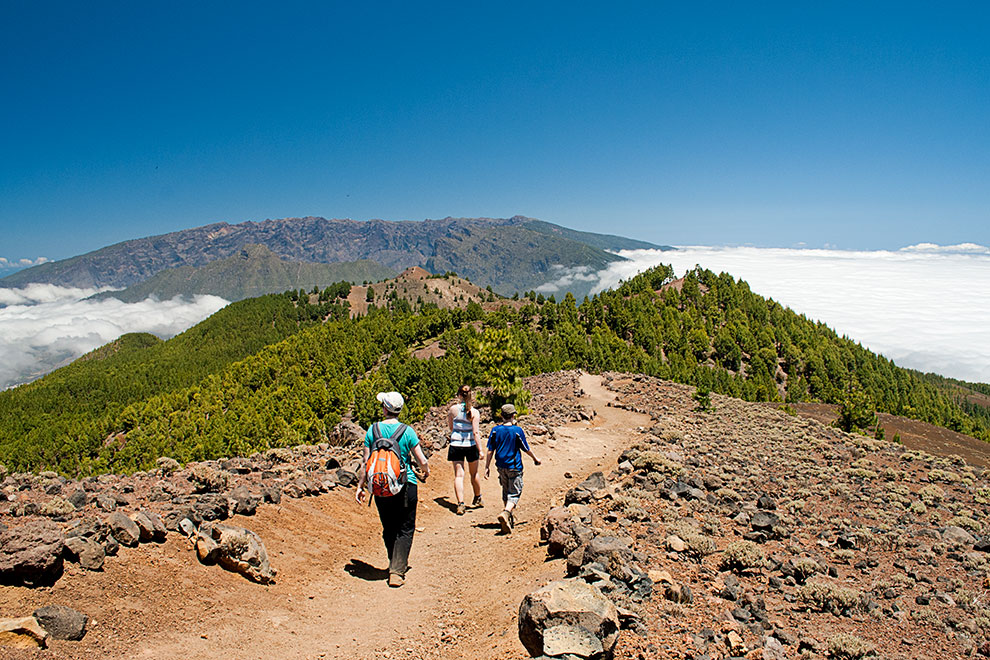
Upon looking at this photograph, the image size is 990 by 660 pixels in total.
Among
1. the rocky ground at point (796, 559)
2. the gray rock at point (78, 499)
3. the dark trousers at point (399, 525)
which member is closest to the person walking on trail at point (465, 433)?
the rocky ground at point (796, 559)

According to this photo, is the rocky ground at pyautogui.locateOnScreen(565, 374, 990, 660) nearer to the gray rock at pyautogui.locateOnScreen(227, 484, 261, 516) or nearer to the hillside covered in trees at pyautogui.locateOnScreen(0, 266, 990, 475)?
the gray rock at pyautogui.locateOnScreen(227, 484, 261, 516)

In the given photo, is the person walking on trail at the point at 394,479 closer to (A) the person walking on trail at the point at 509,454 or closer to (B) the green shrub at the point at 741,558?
(A) the person walking on trail at the point at 509,454

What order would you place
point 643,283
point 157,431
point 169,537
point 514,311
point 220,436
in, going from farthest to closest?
point 643,283
point 514,311
point 157,431
point 220,436
point 169,537

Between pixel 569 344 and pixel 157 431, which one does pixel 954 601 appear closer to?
pixel 569 344

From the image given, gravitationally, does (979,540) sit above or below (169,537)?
below

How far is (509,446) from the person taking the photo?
1083 cm

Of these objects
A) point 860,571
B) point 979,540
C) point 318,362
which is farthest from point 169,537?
point 318,362

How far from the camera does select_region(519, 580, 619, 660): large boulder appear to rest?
5.16 m

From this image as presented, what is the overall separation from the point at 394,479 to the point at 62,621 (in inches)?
155

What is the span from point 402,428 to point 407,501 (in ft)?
3.83

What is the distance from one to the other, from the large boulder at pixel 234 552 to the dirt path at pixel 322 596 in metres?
0.16

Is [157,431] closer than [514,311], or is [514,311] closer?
[157,431]

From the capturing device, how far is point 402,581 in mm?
8250

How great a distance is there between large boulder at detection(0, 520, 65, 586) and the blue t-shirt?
714 cm
